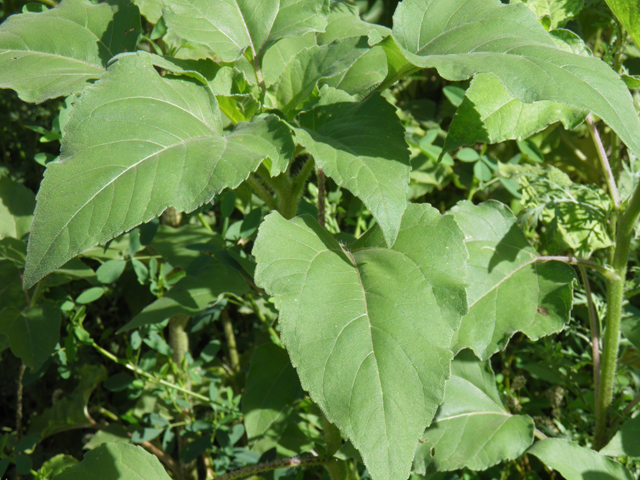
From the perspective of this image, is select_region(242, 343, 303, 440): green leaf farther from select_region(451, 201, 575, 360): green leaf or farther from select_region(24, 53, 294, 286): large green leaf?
select_region(24, 53, 294, 286): large green leaf

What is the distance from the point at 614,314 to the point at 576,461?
0.32 m

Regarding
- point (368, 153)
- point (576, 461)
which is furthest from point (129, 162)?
point (576, 461)

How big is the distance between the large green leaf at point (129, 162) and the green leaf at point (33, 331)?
0.79 metres

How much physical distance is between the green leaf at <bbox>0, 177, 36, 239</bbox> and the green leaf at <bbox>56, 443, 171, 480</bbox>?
79 centimetres

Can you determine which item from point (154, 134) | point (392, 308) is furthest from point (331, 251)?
point (154, 134)

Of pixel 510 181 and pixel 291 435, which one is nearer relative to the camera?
pixel 291 435

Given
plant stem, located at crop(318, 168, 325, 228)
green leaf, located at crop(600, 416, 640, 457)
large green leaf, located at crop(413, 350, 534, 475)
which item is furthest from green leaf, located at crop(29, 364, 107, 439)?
green leaf, located at crop(600, 416, 640, 457)

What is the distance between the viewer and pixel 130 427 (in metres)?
1.68

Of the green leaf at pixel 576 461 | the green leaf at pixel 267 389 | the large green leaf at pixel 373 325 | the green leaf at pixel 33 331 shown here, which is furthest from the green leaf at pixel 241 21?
the green leaf at pixel 576 461

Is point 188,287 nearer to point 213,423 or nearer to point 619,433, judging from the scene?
point 213,423

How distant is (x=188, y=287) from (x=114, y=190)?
61 cm

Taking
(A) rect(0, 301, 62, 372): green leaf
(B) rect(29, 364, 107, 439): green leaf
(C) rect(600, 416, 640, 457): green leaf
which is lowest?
(B) rect(29, 364, 107, 439): green leaf

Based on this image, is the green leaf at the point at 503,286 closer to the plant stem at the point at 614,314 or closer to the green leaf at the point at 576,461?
the plant stem at the point at 614,314

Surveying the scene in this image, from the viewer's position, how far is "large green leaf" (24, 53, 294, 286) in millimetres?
722
